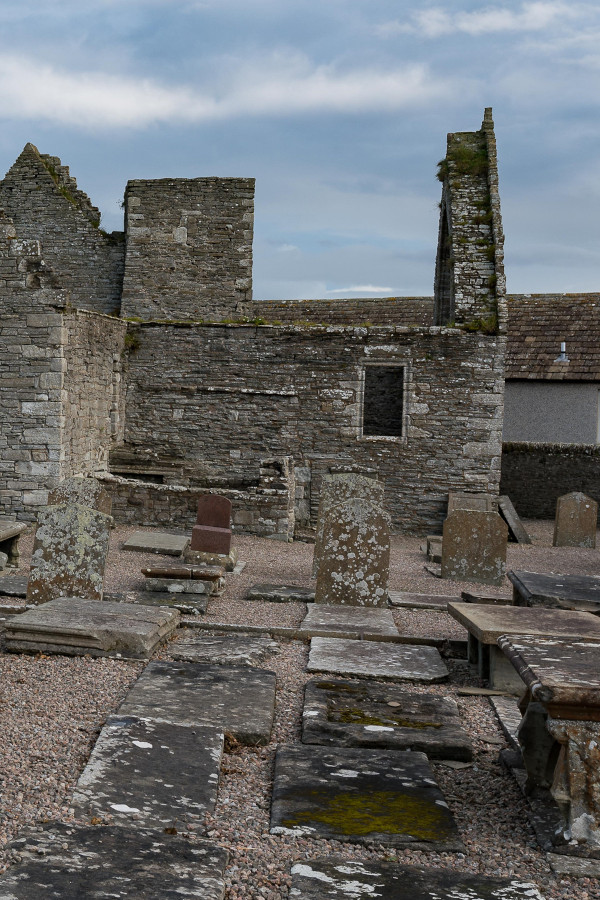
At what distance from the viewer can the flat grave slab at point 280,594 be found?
9023 millimetres

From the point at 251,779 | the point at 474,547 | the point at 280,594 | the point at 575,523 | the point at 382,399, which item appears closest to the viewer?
the point at 251,779

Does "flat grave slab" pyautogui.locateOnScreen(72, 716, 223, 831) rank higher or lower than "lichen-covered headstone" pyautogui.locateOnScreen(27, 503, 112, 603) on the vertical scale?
lower

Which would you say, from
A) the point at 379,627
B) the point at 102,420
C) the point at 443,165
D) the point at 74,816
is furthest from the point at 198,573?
the point at 443,165

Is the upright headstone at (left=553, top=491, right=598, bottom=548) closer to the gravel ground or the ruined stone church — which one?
the ruined stone church

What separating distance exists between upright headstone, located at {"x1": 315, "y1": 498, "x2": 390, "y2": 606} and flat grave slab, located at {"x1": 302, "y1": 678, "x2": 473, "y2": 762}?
3.03 meters

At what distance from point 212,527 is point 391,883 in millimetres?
8514

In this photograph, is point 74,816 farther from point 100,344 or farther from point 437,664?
point 100,344

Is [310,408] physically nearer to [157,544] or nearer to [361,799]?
[157,544]

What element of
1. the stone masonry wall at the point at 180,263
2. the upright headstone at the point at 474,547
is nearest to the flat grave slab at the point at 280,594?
the upright headstone at the point at 474,547

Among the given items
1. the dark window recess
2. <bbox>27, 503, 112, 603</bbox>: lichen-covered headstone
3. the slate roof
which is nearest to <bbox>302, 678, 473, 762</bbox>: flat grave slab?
<bbox>27, 503, 112, 603</bbox>: lichen-covered headstone

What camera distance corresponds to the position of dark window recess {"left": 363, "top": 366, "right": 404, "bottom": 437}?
19000 millimetres

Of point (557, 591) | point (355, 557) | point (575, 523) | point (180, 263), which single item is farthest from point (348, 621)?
point (180, 263)

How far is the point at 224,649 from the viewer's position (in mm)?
6414

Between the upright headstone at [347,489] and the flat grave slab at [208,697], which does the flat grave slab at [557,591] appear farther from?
the upright headstone at [347,489]
